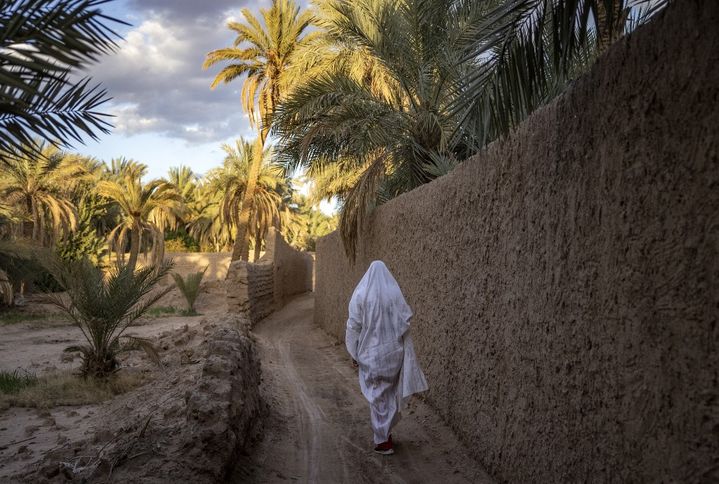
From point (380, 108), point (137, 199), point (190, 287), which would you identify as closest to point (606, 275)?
point (380, 108)

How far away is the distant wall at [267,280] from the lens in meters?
14.0

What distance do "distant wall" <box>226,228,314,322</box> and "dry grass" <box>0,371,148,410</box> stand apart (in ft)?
21.7

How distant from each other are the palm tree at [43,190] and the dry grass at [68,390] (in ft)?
48.3

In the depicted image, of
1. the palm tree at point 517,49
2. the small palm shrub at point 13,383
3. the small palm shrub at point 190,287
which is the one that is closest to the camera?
the palm tree at point 517,49

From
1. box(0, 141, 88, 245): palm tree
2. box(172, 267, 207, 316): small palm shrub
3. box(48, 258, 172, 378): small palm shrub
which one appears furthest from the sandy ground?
box(0, 141, 88, 245): palm tree

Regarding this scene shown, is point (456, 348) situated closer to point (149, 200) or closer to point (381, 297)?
point (381, 297)

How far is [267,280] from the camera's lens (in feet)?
57.7

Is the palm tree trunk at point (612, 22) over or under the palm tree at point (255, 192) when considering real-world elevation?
under

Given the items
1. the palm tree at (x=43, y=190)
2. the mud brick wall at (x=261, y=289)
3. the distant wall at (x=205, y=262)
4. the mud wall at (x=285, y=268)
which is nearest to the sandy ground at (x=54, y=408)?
the mud brick wall at (x=261, y=289)

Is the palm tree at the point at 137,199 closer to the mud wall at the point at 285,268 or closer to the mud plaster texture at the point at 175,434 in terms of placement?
the mud wall at the point at 285,268

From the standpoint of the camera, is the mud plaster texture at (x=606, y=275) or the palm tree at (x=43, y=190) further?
the palm tree at (x=43, y=190)

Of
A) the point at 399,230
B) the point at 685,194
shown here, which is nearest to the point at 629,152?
the point at 685,194

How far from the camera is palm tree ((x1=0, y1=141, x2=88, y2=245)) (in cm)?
2000

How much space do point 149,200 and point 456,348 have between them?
2034 cm
